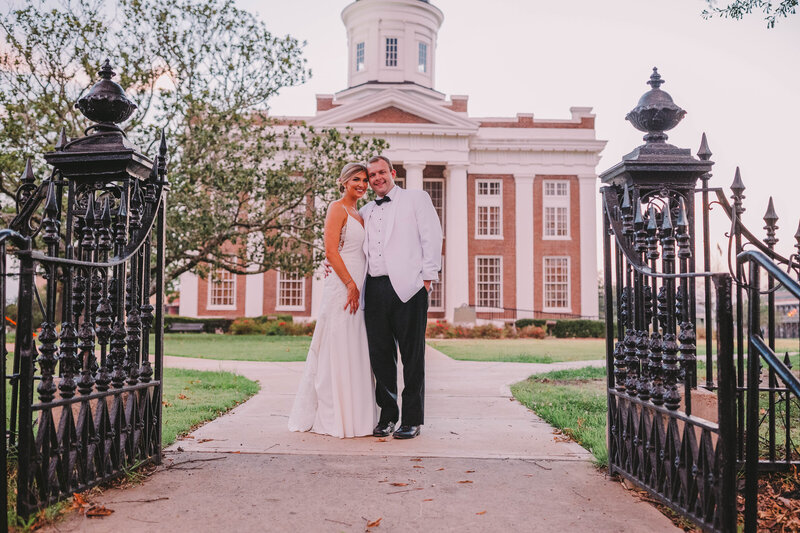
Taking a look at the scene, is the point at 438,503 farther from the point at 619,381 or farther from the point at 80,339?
the point at 80,339

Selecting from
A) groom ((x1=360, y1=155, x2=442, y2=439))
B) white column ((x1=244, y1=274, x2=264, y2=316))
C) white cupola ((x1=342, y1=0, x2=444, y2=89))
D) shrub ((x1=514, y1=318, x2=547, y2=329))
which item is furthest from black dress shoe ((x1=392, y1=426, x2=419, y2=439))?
white cupola ((x1=342, y1=0, x2=444, y2=89))

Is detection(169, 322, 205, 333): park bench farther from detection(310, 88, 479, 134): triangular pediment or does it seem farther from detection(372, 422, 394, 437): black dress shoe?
detection(372, 422, 394, 437): black dress shoe

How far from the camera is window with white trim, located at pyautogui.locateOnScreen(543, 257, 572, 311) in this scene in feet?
122

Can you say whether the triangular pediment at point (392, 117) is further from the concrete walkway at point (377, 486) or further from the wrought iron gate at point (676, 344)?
the wrought iron gate at point (676, 344)

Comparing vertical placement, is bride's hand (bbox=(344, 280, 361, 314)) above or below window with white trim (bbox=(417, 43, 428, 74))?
below

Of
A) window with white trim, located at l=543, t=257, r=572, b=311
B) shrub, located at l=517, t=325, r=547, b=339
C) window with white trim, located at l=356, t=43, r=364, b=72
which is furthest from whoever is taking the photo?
window with white trim, located at l=356, t=43, r=364, b=72

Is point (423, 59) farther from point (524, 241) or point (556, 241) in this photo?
point (556, 241)

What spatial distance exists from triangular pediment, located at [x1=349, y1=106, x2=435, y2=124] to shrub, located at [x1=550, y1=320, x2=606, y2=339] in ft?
42.6

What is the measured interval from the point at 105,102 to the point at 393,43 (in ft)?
130

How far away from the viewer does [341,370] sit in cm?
507

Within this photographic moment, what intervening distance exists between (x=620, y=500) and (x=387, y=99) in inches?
1269

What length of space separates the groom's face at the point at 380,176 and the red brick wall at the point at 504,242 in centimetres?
3198

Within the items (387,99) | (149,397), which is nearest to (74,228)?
(149,397)

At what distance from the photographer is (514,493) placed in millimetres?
3455
